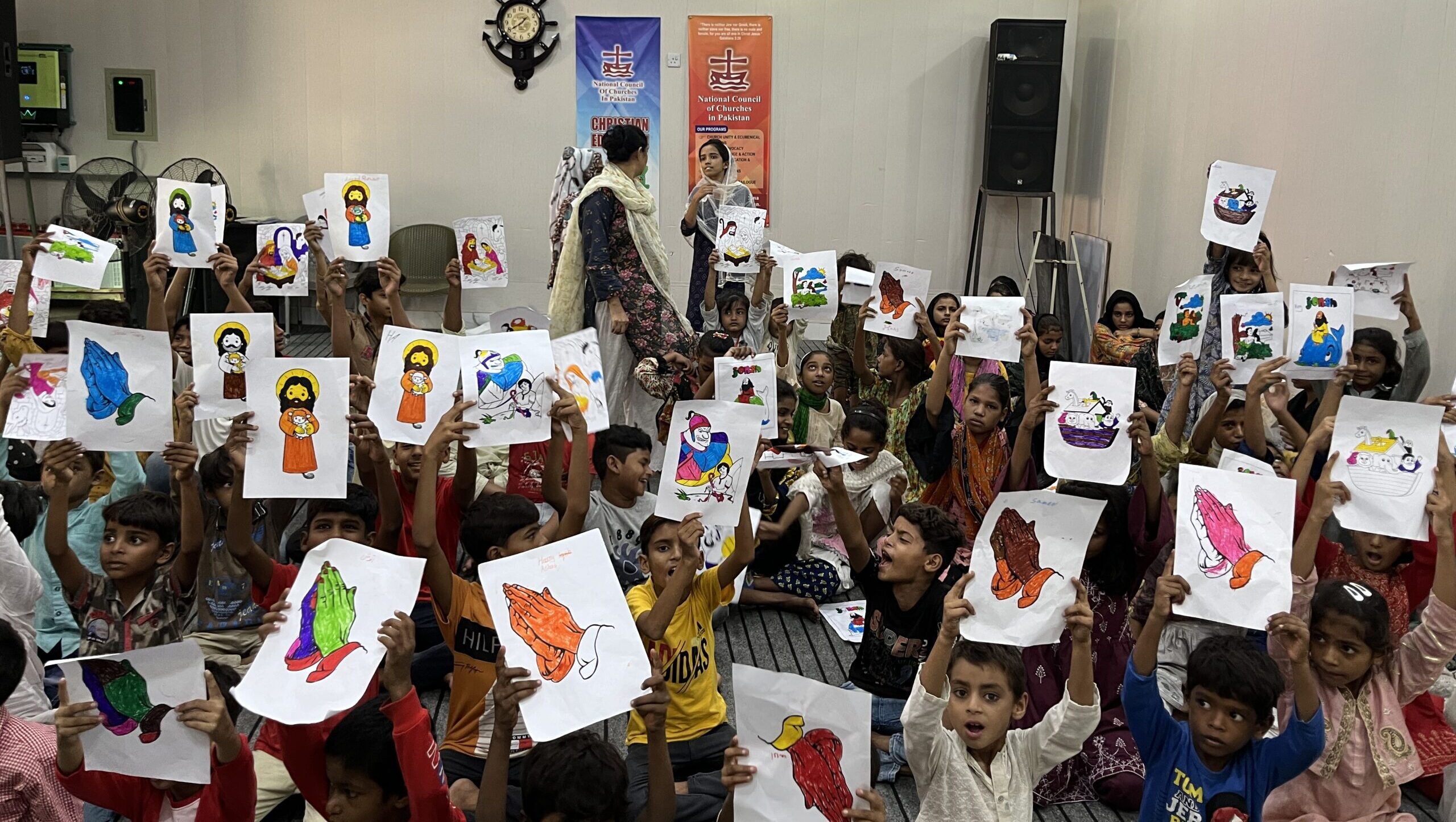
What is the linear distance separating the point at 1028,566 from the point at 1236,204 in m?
2.50

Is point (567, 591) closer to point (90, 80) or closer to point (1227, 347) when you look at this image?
point (1227, 347)

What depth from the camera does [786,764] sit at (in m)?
2.21

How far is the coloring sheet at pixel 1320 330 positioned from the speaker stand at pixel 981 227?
225 inches

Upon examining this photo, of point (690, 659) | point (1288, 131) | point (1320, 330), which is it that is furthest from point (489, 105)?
point (690, 659)

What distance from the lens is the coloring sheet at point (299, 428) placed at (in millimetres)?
3098

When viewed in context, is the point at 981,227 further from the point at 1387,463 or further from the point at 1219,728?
the point at 1219,728

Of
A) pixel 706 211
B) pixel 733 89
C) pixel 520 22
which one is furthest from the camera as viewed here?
pixel 733 89

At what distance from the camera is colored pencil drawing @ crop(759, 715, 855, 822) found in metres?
2.19

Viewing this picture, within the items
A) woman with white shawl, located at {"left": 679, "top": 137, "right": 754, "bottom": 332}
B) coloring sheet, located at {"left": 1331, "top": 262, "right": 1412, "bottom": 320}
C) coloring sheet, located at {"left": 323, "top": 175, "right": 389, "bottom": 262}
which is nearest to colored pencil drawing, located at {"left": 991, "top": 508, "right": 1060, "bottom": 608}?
coloring sheet, located at {"left": 1331, "top": 262, "right": 1412, "bottom": 320}

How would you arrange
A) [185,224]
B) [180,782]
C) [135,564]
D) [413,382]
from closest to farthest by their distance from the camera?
[180,782] < [135,564] < [413,382] < [185,224]

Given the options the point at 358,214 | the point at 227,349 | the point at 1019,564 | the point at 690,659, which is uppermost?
the point at 358,214

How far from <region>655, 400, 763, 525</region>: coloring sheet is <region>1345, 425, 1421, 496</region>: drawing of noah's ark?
4.96ft

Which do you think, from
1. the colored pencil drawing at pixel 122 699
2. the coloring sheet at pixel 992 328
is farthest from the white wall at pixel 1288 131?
the colored pencil drawing at pixel 122 699

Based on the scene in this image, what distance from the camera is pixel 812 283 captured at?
5.92 metres
